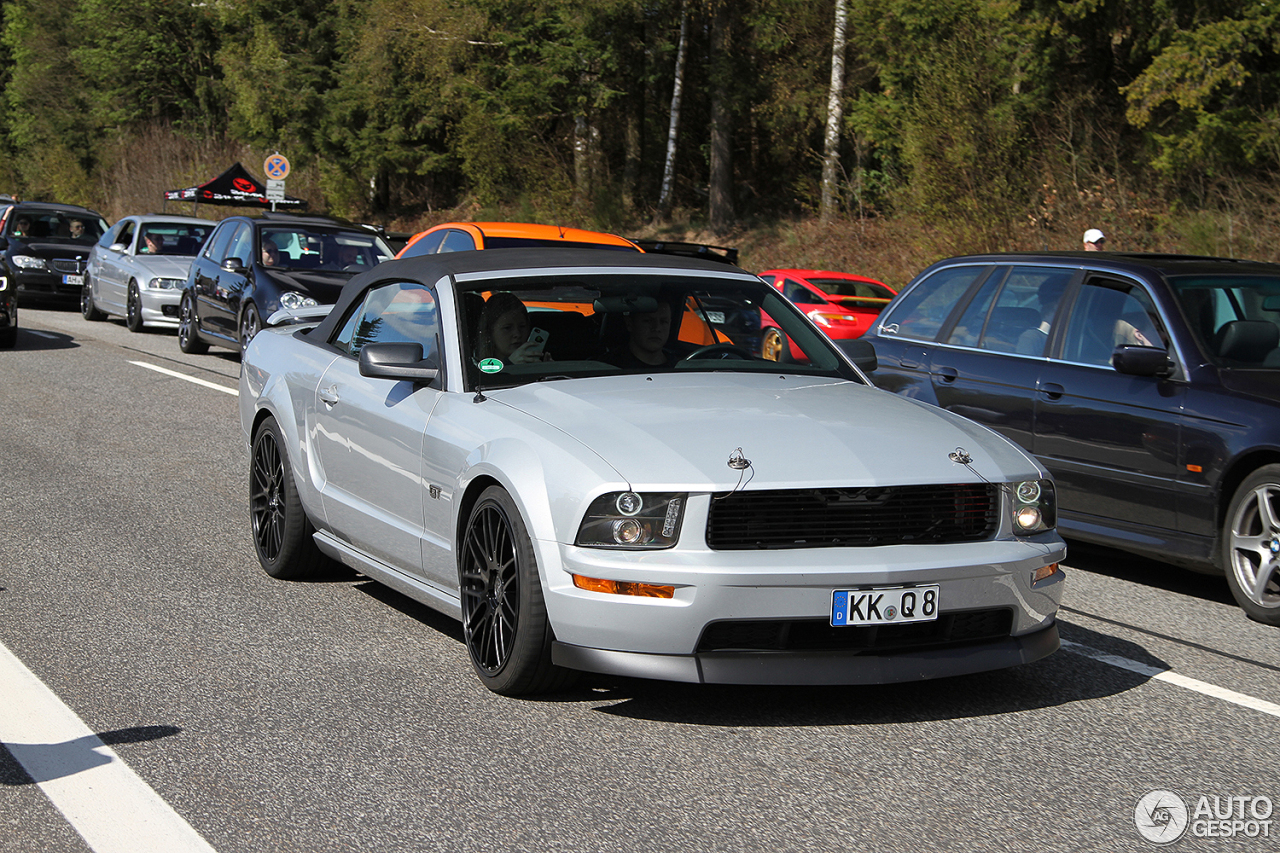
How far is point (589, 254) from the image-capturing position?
6.35 metres

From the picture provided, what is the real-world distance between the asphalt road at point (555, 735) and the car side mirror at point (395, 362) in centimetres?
107

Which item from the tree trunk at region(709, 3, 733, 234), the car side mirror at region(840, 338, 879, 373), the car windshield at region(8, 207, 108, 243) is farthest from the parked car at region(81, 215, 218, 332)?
the tree trunk at region(709, 3, 733, 234)

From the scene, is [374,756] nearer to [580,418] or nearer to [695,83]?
[580,418]

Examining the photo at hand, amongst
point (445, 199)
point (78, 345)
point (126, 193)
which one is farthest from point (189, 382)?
point (126, 193)

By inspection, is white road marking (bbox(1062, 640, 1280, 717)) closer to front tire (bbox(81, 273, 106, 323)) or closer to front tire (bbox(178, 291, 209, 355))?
front tire (bbox(178, 291, 209, 355))

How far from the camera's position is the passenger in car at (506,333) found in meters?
5.63

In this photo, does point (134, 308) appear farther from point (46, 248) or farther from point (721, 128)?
point (721, 128)

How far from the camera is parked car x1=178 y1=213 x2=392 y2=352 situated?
16188 mm

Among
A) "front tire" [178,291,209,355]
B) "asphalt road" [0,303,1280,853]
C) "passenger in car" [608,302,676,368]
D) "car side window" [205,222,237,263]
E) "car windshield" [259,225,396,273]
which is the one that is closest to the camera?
"asphalt road" [0,303,1280,853]

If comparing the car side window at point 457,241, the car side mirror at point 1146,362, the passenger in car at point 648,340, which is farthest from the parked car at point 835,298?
the passenger in car at point 648,340

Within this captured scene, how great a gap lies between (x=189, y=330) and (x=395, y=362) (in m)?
14.1

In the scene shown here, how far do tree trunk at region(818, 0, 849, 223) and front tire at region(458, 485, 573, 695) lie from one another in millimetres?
29542

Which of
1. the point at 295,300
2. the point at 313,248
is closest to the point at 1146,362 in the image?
the point at 295,300

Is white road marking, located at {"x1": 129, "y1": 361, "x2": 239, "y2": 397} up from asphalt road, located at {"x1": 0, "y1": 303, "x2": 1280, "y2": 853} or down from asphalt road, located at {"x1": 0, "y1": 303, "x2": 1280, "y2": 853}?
down
